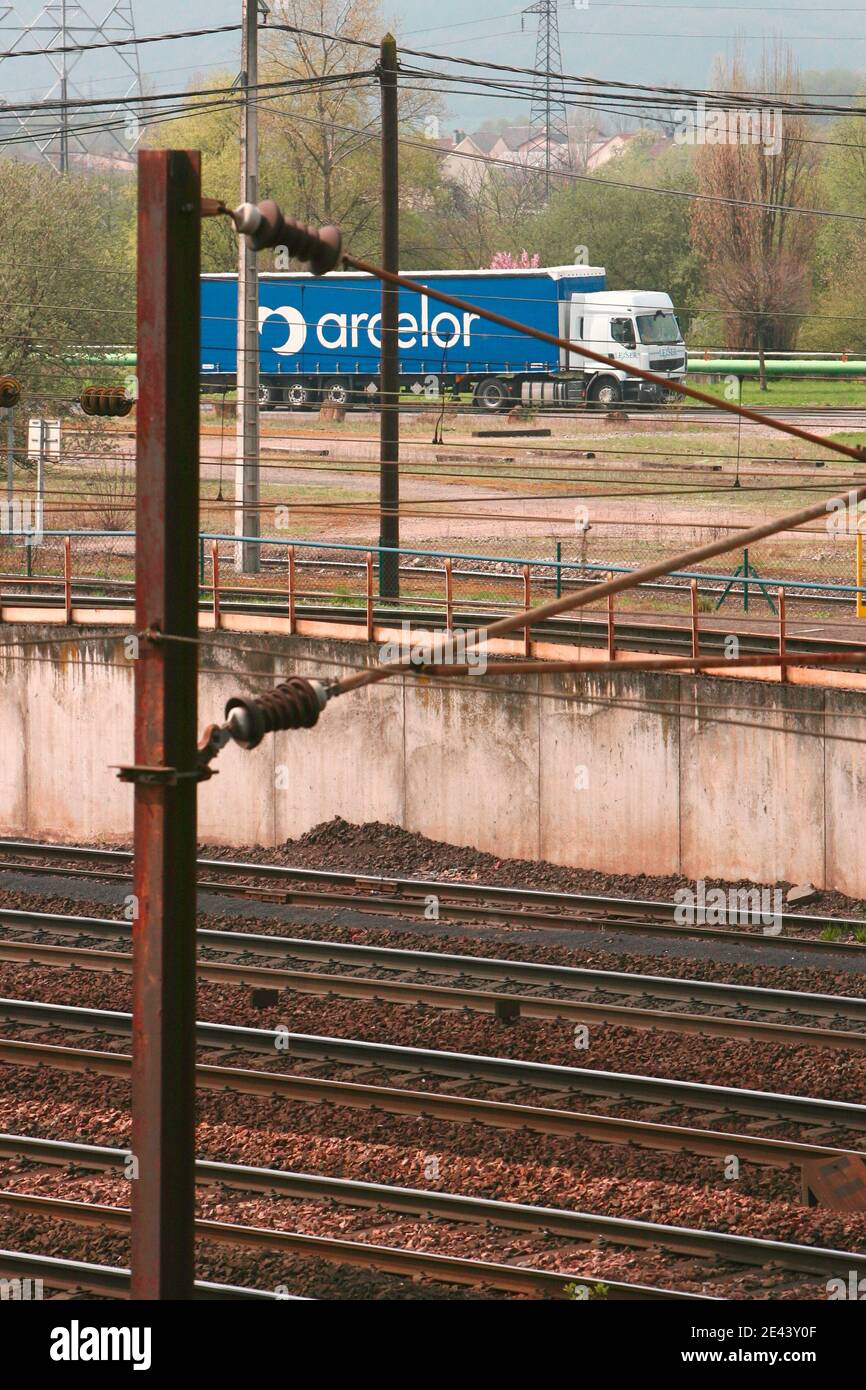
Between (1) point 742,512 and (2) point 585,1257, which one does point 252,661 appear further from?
(1) point 742,512

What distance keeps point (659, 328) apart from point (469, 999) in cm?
3497

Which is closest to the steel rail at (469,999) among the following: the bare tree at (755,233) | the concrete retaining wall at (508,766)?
the concrete retaining wall at (508,766)

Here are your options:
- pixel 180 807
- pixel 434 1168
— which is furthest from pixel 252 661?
pixel 180 807

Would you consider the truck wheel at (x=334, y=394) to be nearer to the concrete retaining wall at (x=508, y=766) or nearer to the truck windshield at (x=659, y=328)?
the truck windshield at (x=659, y=328)

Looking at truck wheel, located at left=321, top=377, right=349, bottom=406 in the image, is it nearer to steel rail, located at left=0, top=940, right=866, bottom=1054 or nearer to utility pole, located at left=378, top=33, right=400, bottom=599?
utility pole, located at left=378, top=33, right=400, bottom=599

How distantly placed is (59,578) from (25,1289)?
804 inches

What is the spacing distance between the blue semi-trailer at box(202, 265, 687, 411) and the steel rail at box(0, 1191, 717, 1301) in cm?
3592

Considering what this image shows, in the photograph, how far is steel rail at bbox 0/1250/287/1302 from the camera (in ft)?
30.9

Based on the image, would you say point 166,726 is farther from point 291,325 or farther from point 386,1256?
point 291,325

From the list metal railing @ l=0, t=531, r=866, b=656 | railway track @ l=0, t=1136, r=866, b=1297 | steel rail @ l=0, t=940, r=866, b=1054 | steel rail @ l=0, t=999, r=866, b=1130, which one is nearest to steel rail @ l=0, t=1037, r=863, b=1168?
steel rail @ l=0, t=999, r=866, b=1130

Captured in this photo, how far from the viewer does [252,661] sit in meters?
22.1

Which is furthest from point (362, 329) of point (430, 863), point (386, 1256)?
point (386, 1256)

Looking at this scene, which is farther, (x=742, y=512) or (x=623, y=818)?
(x=742, y=512)

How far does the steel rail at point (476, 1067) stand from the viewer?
12.2m
